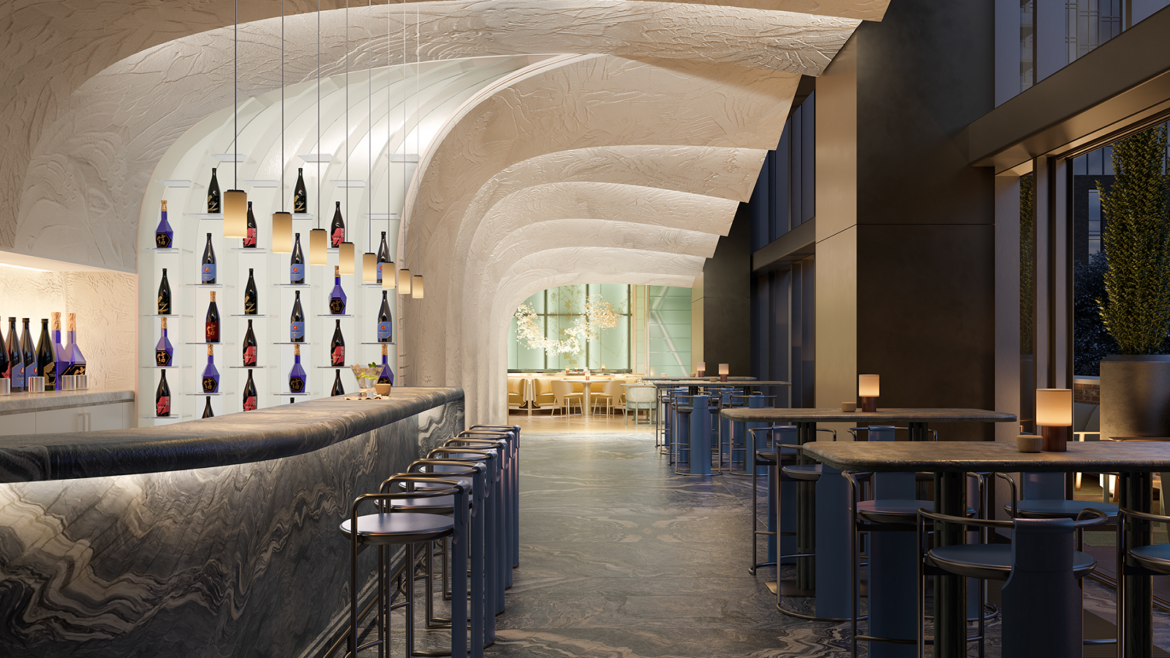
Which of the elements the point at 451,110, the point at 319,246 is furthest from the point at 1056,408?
the point at 451,110

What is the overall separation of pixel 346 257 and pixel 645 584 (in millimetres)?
2377

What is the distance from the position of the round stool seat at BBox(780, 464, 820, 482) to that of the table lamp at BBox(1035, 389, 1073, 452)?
1112 mm

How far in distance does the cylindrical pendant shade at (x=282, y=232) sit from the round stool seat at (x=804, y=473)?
2.60m

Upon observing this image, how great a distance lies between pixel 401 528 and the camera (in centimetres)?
259

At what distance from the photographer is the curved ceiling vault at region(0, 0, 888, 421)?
4062mm

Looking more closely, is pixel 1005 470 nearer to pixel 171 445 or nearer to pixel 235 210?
pixel 171 445

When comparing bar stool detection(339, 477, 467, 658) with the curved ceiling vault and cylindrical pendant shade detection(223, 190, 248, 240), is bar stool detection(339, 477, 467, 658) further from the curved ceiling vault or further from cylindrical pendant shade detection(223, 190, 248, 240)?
the curved ceiling vault

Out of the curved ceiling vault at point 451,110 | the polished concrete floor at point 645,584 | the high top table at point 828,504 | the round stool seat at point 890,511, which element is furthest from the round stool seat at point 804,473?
the curved ceiling vault at point 451,110

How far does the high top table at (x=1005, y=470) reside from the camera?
103 inches

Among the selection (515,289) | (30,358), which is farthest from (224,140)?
(515,289)

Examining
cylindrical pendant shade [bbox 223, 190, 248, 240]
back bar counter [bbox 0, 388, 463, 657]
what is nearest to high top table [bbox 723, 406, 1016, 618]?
back bar counter [bbox 0, 388, 463, 657]

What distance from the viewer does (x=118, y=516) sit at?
2.09 m

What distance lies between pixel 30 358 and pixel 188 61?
1954 mm

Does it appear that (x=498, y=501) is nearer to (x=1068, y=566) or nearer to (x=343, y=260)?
(x=343, y=260)
